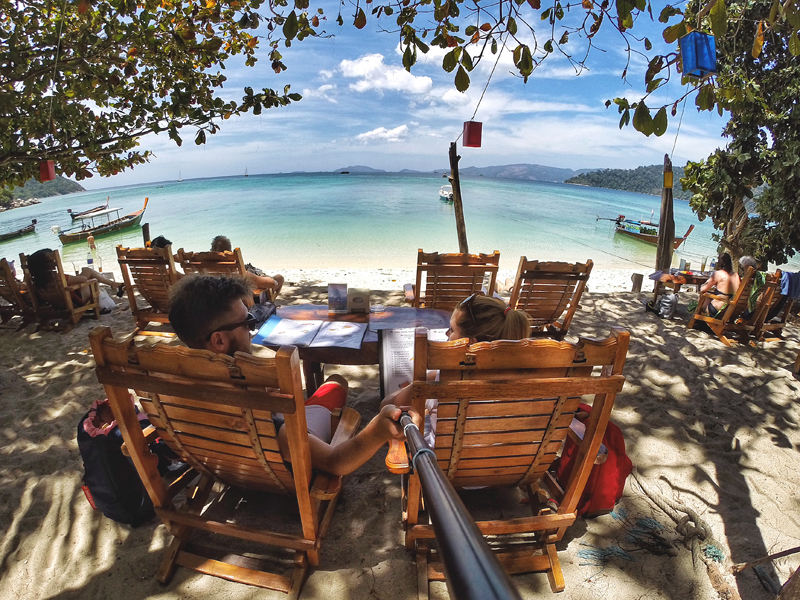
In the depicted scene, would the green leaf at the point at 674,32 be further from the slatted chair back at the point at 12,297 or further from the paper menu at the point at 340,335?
the slatted chair back at the point at 12,297

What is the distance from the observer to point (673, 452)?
2.85 metres

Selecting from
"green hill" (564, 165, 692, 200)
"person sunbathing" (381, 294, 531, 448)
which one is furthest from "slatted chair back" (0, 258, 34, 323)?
"green hill" (564, 165, 692, 200)

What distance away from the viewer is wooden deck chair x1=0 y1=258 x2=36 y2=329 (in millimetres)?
4980

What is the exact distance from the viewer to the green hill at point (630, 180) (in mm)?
78188

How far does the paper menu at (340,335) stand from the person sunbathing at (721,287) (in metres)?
4.77

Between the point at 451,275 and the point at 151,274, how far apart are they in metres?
3.46

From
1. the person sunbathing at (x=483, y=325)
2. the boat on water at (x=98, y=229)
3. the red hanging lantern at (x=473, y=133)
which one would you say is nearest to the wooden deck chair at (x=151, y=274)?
the person sunbathing at (x=483, y=325)

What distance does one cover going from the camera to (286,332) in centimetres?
293

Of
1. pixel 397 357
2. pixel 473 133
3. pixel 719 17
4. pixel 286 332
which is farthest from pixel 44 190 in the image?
pixel 719 17

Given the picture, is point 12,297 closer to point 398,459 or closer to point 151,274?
point 151,274

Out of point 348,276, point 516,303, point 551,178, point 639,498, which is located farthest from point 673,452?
point 551,178

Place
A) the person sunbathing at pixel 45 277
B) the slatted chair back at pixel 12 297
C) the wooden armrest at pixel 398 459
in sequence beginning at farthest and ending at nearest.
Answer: the slatted chair back at pixel 12 297 < the person sunbathing at pixel 45 277 < the wooden armrest at pixel 398 459

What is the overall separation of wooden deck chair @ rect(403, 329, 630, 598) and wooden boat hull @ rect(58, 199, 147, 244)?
2199 centimetres

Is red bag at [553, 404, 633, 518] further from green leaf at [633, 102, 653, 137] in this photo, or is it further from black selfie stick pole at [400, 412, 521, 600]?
black selfie stick pole at [400, 412, 521, 600]
